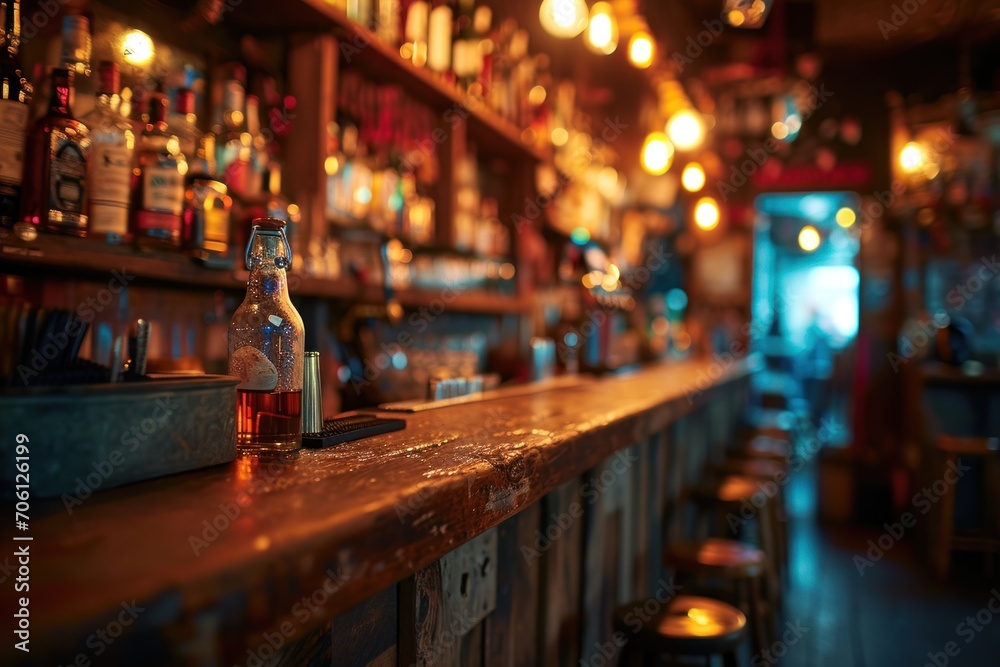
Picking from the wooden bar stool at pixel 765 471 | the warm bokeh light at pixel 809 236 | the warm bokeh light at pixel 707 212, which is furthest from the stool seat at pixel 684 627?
the warm bokeh light at pixel 809 236

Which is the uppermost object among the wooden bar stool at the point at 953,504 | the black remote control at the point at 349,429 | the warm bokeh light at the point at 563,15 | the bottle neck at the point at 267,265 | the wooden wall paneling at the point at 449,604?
the warm bokeh light at the point at 563,15

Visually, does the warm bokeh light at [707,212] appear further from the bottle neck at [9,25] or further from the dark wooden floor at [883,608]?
the bottle neck at [9,25]

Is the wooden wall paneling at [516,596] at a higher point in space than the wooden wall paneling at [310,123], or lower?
lower

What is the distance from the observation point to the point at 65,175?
1258 millimetres

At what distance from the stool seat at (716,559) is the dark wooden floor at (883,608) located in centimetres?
38

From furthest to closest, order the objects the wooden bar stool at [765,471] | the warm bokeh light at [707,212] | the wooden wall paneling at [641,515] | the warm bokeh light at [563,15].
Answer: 1. the warm bokeh light at [707,212]
2. the wooden bar stool at [765,471]
3. the warm bokeh light at [563,15]
4. the wooden wall paneling at [641,515]

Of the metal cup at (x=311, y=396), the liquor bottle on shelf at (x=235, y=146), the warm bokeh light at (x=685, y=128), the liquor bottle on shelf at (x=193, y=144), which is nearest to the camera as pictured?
the metal cup at (x=311, y=396)

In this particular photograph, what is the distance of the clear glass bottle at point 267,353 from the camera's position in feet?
3.41

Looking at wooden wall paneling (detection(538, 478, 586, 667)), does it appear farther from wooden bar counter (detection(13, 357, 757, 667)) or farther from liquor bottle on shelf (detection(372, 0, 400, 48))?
liquor bottle on shelf (detection(372, 0, 400, 48))

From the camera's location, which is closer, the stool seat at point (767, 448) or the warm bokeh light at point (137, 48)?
the warm bokeh light at point (137, 48)

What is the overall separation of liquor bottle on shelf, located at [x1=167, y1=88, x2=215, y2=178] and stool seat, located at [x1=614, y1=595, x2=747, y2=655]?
143 cm

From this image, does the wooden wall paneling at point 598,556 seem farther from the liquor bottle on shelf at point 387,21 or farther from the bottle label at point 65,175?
the liquor bottle on shelf at point 387,21

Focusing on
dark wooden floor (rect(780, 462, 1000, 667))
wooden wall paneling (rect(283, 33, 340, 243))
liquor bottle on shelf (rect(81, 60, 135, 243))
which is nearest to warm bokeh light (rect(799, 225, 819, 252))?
dark wooden floor (rect(780, 462, 1000, 667))

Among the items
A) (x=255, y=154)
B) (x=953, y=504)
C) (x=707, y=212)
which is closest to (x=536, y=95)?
(x=255, y=154)
